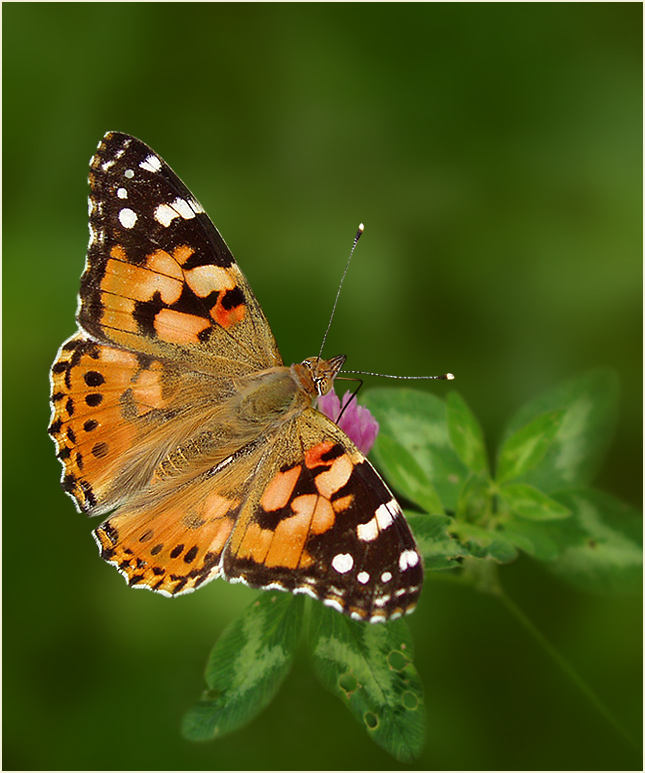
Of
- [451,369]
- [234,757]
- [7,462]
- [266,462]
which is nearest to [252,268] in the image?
[451,369]

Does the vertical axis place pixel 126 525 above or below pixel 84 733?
above

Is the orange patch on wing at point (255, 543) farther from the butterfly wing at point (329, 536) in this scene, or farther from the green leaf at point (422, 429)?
the green leaf at point (422, 429)

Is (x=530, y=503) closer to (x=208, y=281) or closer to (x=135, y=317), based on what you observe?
(x=208, y=281)

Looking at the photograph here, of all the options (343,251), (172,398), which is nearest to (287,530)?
(172,398)

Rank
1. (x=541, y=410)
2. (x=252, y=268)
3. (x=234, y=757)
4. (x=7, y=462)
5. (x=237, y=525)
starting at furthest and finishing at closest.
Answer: (x=252, y=268) < (x=7, y=462) < (x=234, y=757) < (x=541, y=410) < (x=237, y=525)

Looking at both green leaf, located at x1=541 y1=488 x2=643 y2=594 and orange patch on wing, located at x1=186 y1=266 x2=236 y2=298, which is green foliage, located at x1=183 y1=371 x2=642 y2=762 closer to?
green leaf, located at x1=541 y1=488 x2=643 y2=594

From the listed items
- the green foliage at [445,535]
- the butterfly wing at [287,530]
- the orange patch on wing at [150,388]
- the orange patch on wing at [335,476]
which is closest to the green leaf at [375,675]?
the green foliage at [445,535]

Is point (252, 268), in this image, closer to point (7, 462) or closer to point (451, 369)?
point (451, 369)
